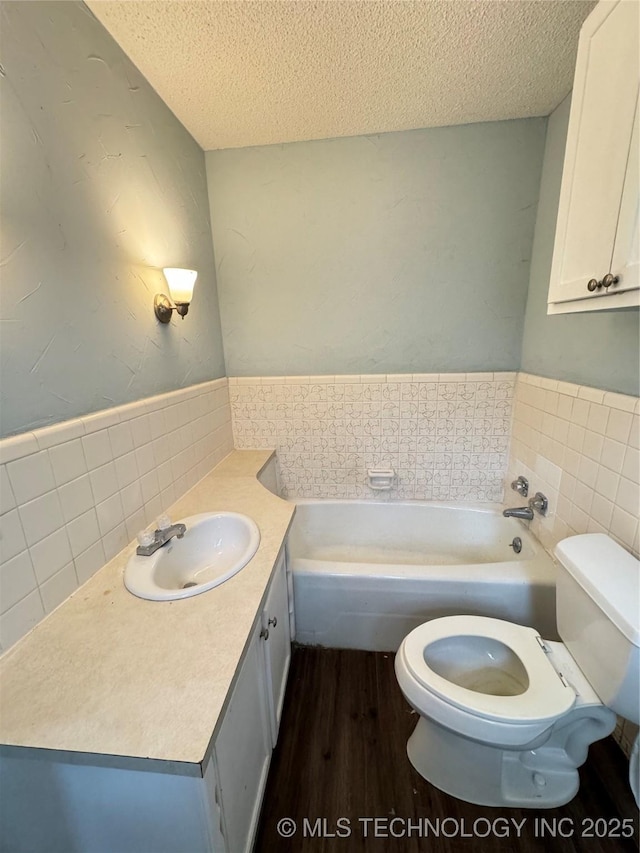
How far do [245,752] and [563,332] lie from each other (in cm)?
190

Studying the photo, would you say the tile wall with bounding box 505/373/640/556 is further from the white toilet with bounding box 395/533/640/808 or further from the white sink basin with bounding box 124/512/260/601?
the white sink basin with bounding box 124/512/260/601

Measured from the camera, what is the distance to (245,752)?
86cm

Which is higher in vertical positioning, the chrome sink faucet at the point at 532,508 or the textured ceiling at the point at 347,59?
the textured ceiling at the point at 347,59

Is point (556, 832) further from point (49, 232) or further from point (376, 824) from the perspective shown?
point (49, 232)

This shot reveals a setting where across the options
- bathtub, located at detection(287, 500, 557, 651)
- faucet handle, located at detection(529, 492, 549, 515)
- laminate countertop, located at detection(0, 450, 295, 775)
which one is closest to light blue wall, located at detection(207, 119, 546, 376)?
faucet handle, located at detection(529, 492, 549, 515)

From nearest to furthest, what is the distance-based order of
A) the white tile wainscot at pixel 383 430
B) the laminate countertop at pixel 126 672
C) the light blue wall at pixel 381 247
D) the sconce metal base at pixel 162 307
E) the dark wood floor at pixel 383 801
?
the laminate countertop at pixel 126 672 → the dark wood floor at pixel 383 801 → the sconce metal base at pixel 162 307 → the light blue wall at pixel 381 247 → the white tile wainscot at pixel 383 430

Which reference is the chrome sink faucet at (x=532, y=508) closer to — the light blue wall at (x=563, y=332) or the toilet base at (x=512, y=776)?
the light blue wall at (x=563, y=332)

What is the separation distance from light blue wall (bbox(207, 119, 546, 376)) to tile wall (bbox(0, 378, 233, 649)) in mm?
905

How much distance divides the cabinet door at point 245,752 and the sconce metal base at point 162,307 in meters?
1.20

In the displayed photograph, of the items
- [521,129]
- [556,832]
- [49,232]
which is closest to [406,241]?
[521,129]

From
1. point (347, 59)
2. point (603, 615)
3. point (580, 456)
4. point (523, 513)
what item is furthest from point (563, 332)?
point (347, 59)

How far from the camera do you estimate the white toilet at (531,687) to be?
0.85 m

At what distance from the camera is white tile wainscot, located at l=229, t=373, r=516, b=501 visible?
6.34ft

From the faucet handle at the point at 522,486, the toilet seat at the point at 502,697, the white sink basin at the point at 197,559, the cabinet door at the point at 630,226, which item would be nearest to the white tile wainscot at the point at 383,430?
the faucet handle at the point at 522,486
